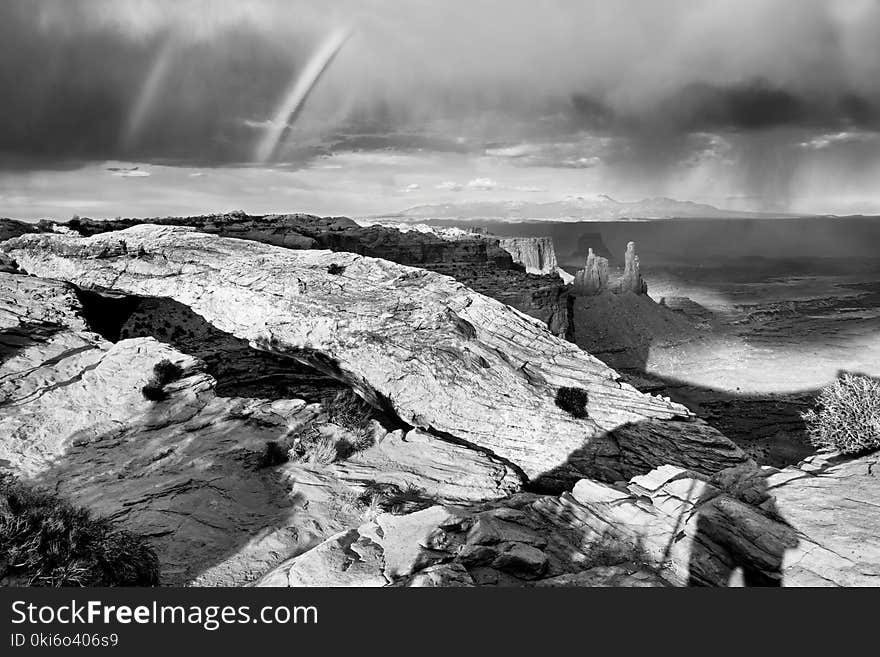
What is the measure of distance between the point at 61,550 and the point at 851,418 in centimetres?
1230

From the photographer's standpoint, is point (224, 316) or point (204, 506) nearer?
point (204, 506)

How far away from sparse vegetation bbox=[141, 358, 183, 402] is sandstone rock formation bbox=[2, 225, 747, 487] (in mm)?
1791

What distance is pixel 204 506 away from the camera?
9.76 metres

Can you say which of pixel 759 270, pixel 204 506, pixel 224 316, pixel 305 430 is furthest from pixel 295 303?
pixel 759 270

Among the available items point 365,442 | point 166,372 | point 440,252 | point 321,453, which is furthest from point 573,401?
point 440,252

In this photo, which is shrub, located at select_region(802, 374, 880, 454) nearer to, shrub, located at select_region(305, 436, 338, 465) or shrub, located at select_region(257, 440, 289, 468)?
shrub, located at select_region(305, 436, 338, 465)

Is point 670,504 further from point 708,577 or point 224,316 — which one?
point 224,316

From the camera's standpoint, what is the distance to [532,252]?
309ft

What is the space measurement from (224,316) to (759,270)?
186697 mm

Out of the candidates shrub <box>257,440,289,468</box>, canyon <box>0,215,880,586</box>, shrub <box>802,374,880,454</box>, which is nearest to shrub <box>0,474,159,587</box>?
canyon <box>0,215,880,586</box>

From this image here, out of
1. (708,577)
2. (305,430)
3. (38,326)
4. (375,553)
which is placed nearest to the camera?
(708,577)

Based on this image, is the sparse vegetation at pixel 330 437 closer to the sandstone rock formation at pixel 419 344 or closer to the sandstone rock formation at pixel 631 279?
the sandstone rock formation at pixel 419 344

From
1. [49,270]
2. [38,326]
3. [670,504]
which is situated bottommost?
[670,504]

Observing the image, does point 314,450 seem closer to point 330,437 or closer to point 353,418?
point 330,437
